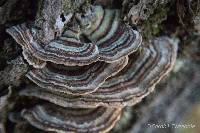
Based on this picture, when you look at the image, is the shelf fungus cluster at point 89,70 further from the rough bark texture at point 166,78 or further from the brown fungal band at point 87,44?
the rough bark texture at point 166,78

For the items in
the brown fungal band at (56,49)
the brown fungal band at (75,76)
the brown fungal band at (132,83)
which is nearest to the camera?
the brown fungal band at (56,49)

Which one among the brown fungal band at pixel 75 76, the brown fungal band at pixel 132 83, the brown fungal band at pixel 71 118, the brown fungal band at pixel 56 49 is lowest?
the brown fungal band at pixel 71 118

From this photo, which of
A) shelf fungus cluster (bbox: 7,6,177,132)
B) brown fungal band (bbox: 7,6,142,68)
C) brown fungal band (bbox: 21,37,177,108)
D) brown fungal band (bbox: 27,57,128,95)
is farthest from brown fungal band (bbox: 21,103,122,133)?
brown fungal band (bbox: 7,6,142,68)

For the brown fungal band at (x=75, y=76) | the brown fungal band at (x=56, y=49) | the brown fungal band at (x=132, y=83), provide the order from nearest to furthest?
the brown fungal band at (x=56, y=49)
the brown fungal band at (x=75, y=76)
the brown fungal band at (x=132, y=83)

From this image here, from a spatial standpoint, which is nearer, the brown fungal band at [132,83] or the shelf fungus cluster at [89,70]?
the shelf fungus cluster at [89,70]

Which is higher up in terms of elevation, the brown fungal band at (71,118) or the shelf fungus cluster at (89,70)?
the shelf fungus cluster at (89,70)

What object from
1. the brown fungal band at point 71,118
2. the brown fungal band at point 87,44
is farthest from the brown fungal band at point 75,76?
the brown fungal band at point 71,118

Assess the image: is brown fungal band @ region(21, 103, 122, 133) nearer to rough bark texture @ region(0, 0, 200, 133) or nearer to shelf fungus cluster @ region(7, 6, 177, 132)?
shelf fungus cluster @ region(7, 6, 177, 132)

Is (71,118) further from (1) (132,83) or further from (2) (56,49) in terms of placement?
(2) (56,49)
